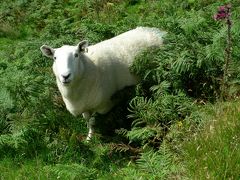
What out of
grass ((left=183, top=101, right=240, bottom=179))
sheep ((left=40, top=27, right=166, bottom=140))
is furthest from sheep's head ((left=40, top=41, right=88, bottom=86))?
grass ((left=183, top=101, right=240, bottom=179))

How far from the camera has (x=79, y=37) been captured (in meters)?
9.94

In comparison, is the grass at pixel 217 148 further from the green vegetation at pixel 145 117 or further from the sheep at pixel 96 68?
the sheep at pixel 96 68

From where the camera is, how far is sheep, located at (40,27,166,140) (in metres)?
7.39

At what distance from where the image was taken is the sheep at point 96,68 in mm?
7387

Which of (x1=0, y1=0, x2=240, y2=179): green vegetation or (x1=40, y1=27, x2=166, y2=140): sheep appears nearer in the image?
(x1=0, y1=0, x2=240, y2=179): green vegetation

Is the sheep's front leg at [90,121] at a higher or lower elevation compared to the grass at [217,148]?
lower

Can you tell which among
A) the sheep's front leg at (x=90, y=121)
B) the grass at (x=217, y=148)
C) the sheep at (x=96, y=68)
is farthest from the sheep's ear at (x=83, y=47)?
the grass at (x=217, y=148)

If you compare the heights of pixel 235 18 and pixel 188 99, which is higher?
pixel 235 18

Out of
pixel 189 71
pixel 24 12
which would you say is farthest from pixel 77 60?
pixel 24 12

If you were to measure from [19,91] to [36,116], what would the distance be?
0.45m

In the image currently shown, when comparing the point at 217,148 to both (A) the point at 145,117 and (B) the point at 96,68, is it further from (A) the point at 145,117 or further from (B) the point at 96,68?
(B) the point at 96,68

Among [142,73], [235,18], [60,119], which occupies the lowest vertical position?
[60,119]

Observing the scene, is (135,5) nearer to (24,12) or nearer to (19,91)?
(24,12)

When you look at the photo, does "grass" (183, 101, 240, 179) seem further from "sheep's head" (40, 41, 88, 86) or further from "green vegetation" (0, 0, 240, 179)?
"sheep's head" (40, 41, 88, 86)
